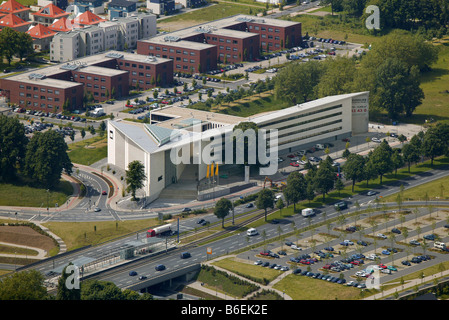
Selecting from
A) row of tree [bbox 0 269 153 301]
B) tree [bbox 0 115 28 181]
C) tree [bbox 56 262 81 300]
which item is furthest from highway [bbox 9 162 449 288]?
tree [bbox 0 115 28 181]

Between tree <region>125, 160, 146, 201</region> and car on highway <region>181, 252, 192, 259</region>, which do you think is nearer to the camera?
car on highway <region>181, 252, 192, 259</region>

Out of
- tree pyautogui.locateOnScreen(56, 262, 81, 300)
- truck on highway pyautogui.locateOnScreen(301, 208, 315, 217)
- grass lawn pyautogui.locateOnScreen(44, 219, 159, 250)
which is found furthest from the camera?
truck on highway pyautogui.locateOnScreen(301, 208, 315, 217)

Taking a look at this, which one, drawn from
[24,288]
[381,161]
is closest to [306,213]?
[381,161]

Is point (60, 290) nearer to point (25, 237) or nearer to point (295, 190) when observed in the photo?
point (25, 237)

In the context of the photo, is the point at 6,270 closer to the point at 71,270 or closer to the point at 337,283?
the point at 71,270

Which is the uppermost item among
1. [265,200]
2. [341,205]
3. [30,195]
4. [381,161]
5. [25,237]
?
[381,161]

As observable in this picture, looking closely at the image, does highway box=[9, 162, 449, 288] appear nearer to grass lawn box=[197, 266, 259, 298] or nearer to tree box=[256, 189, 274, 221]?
tree box=[256, 189, 274, 221]

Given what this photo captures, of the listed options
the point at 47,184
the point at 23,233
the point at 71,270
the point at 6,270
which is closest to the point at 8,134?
the point at 47,184

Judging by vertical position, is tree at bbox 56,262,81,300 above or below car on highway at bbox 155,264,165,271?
above
